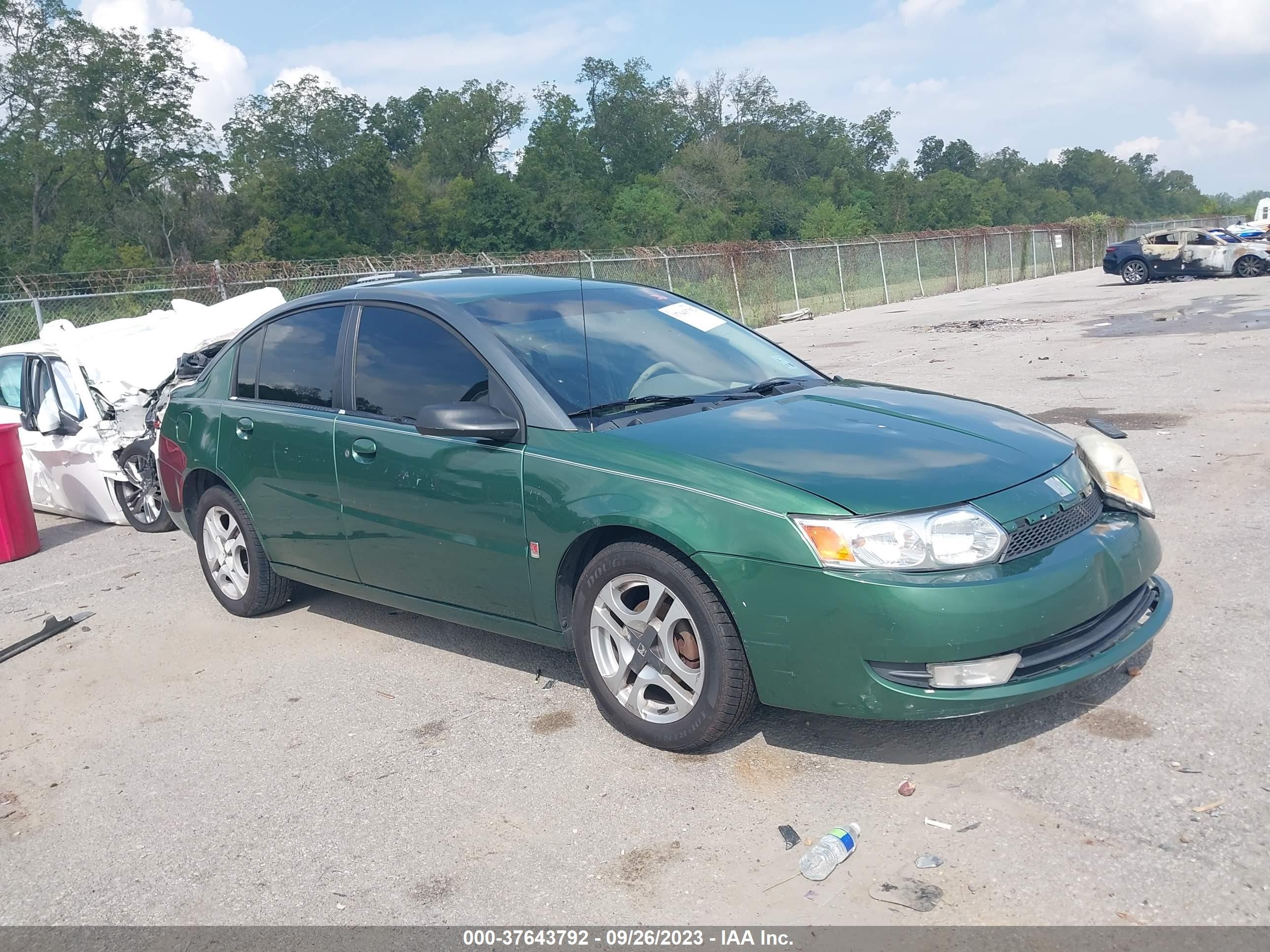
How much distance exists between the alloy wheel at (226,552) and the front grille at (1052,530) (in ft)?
13.0

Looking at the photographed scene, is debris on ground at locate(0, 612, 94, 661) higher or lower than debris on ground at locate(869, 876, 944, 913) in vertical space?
higher

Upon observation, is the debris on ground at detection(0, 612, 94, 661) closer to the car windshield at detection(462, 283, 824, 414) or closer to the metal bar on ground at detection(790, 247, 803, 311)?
the car windshield at detection(462, 283, 824, 414)

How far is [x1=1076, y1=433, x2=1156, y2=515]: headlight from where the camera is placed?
13.9ft

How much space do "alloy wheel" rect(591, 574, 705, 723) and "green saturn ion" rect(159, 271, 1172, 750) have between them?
11 mm

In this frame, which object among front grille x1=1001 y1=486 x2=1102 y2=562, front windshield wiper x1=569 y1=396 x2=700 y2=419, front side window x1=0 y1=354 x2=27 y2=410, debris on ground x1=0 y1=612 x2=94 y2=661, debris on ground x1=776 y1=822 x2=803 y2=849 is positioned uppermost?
front side window x1=0 y1=354 x2=27 y2=410

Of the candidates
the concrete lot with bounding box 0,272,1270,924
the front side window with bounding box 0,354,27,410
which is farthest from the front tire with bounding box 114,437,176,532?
the concrete lot with bounding box 0,272,1270,924

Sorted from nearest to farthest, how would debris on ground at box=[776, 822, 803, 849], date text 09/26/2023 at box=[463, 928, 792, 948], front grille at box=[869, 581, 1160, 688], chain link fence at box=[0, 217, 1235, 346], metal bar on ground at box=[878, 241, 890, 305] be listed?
1. date text 09/26/2023 at box=[463, 928, 792, 948]
2. debris on ground at box=[776, 822, 803, 849]
3. front grille at box=[869, 581, 1160, 688]
4. chain link fence at box=[0, 217, 1235, 346]
5. metal bar on ground at box=[878, 241, 890, 305]

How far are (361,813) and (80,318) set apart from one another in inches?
625

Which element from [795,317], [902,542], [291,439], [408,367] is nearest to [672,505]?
[902,542]

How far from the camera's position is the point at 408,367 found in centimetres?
494

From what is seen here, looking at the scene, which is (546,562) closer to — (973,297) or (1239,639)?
(1239,639)

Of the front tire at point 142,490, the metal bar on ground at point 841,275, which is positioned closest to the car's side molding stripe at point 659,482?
the front tire at point 142,490

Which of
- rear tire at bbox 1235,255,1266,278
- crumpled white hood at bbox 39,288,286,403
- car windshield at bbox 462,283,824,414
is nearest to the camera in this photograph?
car windshield at bbox 462,283,824,414

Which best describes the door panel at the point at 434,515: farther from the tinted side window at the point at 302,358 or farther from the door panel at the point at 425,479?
the tinted side window at the point at 302,358
